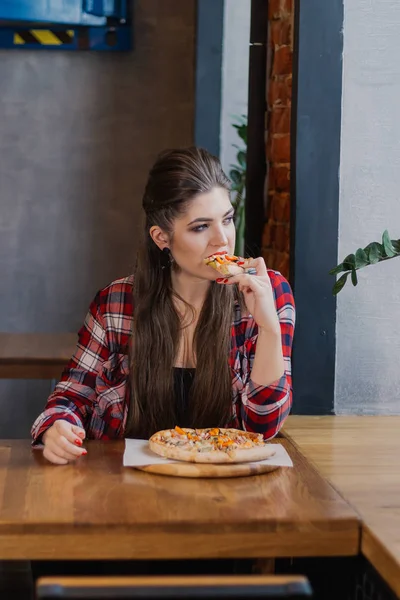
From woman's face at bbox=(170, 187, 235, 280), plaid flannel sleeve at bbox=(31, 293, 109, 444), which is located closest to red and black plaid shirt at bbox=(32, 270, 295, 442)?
plaid flannel sleeve at bbox=(31, 293, 109, 444)

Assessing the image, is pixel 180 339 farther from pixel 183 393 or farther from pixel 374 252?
pixel 374 252

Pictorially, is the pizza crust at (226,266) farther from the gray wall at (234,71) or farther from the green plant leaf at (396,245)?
the gray wall at (234,71)

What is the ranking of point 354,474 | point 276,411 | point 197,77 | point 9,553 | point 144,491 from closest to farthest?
point 9,553 < point 144,491 < point 354,474 < point 276,411 < point 197,77

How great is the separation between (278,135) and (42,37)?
7.75 ft

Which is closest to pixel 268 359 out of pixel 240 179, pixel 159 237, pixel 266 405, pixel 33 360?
pixel 266 405

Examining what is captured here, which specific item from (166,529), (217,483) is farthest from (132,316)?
(166,529)

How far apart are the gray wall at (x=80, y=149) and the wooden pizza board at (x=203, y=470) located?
350 cm

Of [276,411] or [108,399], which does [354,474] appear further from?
[108,399]

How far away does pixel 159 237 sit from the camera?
7.88 ft

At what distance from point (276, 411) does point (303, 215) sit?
0.71 meters

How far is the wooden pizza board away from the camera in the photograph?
6.12ft

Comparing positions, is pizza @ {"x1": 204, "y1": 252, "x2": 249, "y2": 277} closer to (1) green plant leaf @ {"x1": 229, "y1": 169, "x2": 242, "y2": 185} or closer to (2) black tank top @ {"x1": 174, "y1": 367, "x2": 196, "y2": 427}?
(2) black tank top @ {"x1": 174, "y1": 367, "x2": 196, "y2": 427}

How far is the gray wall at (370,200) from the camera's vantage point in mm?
2703

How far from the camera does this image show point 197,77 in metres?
4.63
